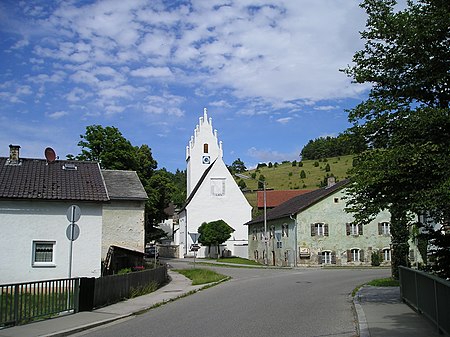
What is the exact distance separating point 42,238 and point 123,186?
34.5ft

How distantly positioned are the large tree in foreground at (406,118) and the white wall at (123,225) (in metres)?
19.1

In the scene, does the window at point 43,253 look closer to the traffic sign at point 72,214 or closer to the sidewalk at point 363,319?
the sidewalk at point 363,319

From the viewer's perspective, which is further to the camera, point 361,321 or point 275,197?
point 275,197

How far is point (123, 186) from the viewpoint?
3206 cm

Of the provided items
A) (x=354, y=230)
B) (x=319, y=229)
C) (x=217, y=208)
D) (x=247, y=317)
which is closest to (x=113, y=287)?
(x=247, y=317)

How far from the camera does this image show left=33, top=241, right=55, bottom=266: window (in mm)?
21781

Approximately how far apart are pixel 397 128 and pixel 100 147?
3206 centimetres

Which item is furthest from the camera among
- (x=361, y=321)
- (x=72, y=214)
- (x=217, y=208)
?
(x=217, y=208)

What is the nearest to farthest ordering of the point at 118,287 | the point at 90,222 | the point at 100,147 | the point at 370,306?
1. the point at 370,306
2. the point at 118,287
3. the point at 90,222
4. the point at 100,147

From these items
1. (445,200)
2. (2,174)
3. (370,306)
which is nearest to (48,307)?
(370,306)

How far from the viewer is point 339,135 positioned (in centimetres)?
1464

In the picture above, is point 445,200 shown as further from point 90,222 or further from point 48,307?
point 90,222

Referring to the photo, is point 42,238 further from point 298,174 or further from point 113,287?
point 298,174

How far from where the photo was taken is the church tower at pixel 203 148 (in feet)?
248
